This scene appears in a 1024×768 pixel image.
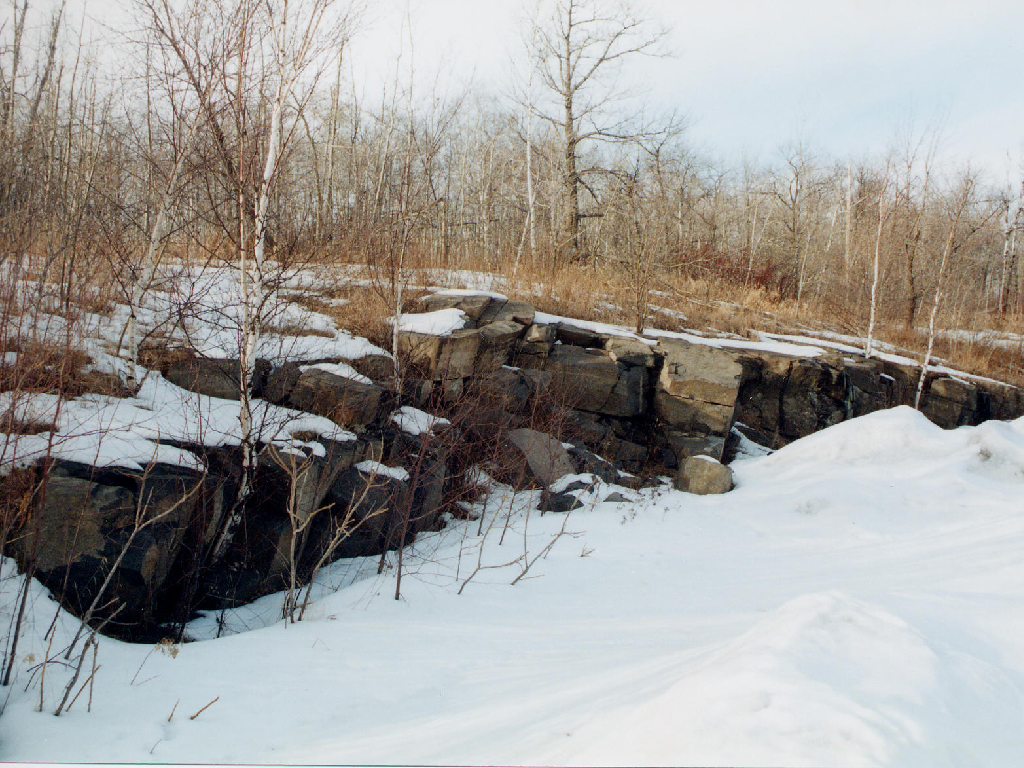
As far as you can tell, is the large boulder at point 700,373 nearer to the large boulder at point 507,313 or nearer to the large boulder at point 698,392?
the large boulder at point 698,392

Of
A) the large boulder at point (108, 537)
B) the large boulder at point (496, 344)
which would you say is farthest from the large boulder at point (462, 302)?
the large boulder at point (108, 537)

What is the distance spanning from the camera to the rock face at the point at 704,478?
6.78 meters

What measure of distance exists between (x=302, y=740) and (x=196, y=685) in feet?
2.54

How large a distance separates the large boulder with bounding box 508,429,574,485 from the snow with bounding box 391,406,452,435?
0.89 metres

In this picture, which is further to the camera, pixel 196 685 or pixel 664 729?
pixel 196 685

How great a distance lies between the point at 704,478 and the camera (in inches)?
270

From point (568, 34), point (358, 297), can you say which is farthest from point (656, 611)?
point (568, 34)

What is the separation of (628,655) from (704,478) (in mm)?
4065

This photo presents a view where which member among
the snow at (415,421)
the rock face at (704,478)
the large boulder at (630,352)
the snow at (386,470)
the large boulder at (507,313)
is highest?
the large boulder at (507,313)

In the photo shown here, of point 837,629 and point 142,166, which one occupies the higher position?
point 142,166

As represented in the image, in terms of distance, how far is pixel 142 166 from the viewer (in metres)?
6.82

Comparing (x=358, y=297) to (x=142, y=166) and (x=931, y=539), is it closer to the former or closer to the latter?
(x=142, y=166)

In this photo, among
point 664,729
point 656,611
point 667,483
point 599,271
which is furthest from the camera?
point 599,271

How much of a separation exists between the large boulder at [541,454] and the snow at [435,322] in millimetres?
1729
